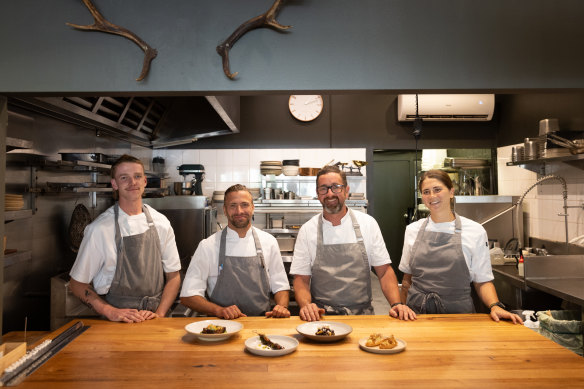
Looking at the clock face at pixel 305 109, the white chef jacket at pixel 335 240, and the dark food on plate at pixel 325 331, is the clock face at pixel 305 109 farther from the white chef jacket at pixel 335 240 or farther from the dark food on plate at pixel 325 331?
the dark food on plate at pixel 325 331

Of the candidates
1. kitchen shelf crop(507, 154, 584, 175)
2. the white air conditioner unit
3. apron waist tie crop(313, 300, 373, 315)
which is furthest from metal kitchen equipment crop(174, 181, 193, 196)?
kitchen shelf crop(507, 154, 584, 175)

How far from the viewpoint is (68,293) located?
2.91 metres

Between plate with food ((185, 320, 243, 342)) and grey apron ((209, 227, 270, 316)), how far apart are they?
429 mm

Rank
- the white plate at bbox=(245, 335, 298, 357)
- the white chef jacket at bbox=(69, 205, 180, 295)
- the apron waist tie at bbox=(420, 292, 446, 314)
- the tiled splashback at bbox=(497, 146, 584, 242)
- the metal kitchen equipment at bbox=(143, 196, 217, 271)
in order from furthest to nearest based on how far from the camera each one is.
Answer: the metal kitchen equipment at bbox=(143, 196, 217, 271) < the tiled splashback at bbox=(497, 146, 584, 242) < the apron waist tie at bbox=(420, 292, 446, 314) < the white chef jacket at bbox=(69, 205, 180, 295) < the white plate at bbox=(245, 335, 298, 357)

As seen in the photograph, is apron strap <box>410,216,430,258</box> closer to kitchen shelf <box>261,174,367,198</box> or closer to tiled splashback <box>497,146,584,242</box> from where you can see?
tiled splashback <box>497,146,584,242</box>

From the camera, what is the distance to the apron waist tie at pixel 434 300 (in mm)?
2438

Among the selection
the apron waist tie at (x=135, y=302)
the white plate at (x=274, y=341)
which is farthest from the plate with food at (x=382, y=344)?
the apron waist tie at (x=135, y=302)

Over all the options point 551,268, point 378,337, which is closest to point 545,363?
point 378,337

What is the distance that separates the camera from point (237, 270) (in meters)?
2.48

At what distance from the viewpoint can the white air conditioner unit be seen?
208 inches

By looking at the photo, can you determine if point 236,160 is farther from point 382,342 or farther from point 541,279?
point 382,342

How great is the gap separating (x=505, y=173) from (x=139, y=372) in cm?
511

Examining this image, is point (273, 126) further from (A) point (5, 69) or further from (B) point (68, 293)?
(A) point (5, 69)

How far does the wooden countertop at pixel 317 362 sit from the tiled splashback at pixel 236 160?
12.3 feet
